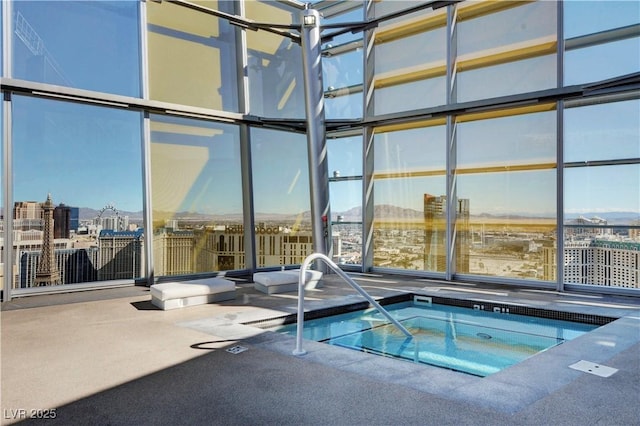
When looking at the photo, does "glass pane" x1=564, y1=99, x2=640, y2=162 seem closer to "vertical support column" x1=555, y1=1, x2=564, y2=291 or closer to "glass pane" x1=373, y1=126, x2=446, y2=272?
"vertical support column" x1=555, y1=1, x2=564, y2=291

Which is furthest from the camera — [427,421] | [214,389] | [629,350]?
[629,350]

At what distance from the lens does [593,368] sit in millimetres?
3525

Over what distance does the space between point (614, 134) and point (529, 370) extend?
5224 millimetres

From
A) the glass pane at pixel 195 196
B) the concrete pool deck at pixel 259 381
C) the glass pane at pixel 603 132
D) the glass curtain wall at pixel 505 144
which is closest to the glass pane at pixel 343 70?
the glass curtain wall at pixel 505 144

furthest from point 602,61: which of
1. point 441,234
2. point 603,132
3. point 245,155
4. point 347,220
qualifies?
point 245,155

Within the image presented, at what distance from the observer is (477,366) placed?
436 centimetres

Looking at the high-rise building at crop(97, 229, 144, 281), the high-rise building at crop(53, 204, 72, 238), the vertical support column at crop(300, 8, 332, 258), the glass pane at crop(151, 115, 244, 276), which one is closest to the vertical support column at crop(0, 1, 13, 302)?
the high-rise building at crop(53, 204, 72, 238)

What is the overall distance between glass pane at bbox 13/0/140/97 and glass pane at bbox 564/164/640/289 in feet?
24.4

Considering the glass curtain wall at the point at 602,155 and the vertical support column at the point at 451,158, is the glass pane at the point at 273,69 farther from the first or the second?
the glass curtain wall at the point at 602,155

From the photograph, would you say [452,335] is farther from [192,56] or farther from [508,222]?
[192,56]

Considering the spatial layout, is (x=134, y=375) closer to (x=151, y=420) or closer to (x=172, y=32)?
(x=151, y=420)

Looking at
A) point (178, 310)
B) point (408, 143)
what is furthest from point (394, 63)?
point (178, 310)

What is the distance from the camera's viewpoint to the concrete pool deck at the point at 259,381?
267 cm

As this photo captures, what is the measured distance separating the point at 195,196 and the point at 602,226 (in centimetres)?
686
